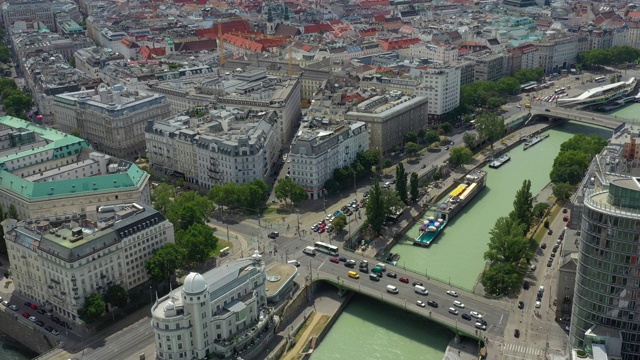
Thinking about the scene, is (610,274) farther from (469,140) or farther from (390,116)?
(390,116)

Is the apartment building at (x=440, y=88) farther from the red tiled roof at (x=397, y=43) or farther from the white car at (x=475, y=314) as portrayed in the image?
the white car at (x=475, y=314)

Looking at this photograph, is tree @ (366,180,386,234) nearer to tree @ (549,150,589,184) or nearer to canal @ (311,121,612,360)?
canal @ (311,121,612,360)

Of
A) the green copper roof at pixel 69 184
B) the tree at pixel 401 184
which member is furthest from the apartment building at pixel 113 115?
the tree at pixel 401 184

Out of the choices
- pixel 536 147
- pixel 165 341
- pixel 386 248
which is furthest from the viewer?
pixel 536 147

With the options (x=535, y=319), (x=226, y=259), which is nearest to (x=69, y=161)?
(x=226, y=259)

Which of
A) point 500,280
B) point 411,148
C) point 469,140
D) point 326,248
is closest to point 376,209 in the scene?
point 326,248

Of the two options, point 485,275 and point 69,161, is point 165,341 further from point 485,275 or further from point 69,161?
point 69,161
